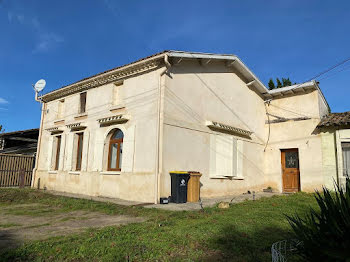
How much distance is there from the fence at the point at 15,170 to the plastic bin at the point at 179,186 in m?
9.28

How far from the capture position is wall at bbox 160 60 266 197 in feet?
29.3

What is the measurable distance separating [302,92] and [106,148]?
1060 centimetres

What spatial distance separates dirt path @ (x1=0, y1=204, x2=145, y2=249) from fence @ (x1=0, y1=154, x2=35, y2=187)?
722cm

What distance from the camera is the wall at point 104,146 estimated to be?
28.9 ft

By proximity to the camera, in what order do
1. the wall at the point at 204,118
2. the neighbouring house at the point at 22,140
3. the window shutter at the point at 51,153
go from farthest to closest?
1. the neighbouring house at the point at 22,140
2. the window shutter at the point at 51,153
3. the wall at the point at 204,118

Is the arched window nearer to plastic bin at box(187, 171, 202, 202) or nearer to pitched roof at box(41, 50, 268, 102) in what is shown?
pitched roof at box(41, 50, 268, 102)

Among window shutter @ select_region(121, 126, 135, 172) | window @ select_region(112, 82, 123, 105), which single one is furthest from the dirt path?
window @ select_region(112, 82, 123, 105)

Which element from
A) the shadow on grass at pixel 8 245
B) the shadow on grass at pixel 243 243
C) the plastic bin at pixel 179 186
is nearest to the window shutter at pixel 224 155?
the plastic bin at pixel 179 186

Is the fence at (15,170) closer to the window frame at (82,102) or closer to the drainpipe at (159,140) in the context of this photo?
the window frame at (82,102)

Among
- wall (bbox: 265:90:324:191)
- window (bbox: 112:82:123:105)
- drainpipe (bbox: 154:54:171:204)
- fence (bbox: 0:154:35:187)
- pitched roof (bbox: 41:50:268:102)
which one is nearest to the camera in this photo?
drainpipe (bbox: 154:54:171:204)

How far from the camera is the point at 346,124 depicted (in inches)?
443

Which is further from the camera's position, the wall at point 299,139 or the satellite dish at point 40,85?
the satellite dish at point 40,85

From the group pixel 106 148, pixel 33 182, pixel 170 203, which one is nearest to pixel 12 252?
pixel 170 203

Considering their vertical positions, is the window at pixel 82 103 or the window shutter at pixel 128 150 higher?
the window at pixel 82 103
